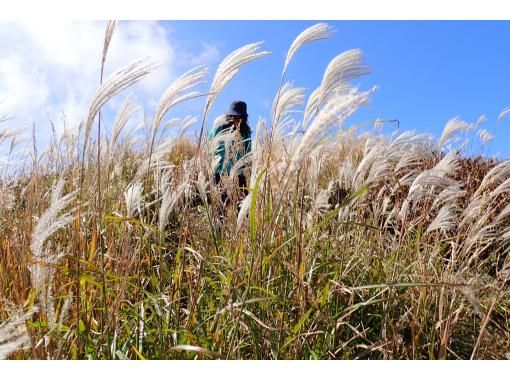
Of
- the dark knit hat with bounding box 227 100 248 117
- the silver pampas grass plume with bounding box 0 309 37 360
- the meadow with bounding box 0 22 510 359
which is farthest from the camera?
the dark knit hat with bounding box 227 100 248 117

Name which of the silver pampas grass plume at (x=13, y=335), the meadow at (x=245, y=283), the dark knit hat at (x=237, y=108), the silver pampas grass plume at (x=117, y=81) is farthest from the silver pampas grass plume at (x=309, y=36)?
the dark knit hat at (x=237, y=108)

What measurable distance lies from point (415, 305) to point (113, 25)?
1783 mm

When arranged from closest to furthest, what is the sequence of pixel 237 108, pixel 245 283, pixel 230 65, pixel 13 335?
pixel 13 335 → pixel 230 65 → pixel 245 283 → pixel 237 108

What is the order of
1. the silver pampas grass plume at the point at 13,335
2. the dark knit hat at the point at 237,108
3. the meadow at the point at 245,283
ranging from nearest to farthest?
the silver pampas grass plume at the point at 13,335, the meadow at the point at 245,283, the dark knit hat at the point at 237,108

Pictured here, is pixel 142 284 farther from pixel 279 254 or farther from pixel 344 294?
pixel 344 294

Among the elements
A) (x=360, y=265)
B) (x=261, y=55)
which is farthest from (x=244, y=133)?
(x=261, y=55)

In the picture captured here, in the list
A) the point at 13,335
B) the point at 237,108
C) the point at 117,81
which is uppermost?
the point at 237,108

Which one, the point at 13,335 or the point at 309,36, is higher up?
the point at 309,36

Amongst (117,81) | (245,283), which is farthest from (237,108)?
(117,81)

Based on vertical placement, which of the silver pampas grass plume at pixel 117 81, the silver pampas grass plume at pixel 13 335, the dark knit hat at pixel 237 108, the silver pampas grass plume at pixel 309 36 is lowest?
the silver pampas grass plume at pixel 13 335

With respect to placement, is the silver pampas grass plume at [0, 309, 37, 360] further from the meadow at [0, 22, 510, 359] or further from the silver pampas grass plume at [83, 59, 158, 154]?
the silver pampas grass plume at [83, 59, 158, 154]

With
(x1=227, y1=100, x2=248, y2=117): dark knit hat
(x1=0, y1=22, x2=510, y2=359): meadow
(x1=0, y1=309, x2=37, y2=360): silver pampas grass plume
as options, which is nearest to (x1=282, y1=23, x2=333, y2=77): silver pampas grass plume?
(x1=0, y1=22, x2=510, y2=359): meadow

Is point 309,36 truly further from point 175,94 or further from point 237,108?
point 237,108

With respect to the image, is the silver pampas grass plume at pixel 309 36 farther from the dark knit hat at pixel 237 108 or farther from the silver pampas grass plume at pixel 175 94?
the dark knit hat at pixel 237 108
